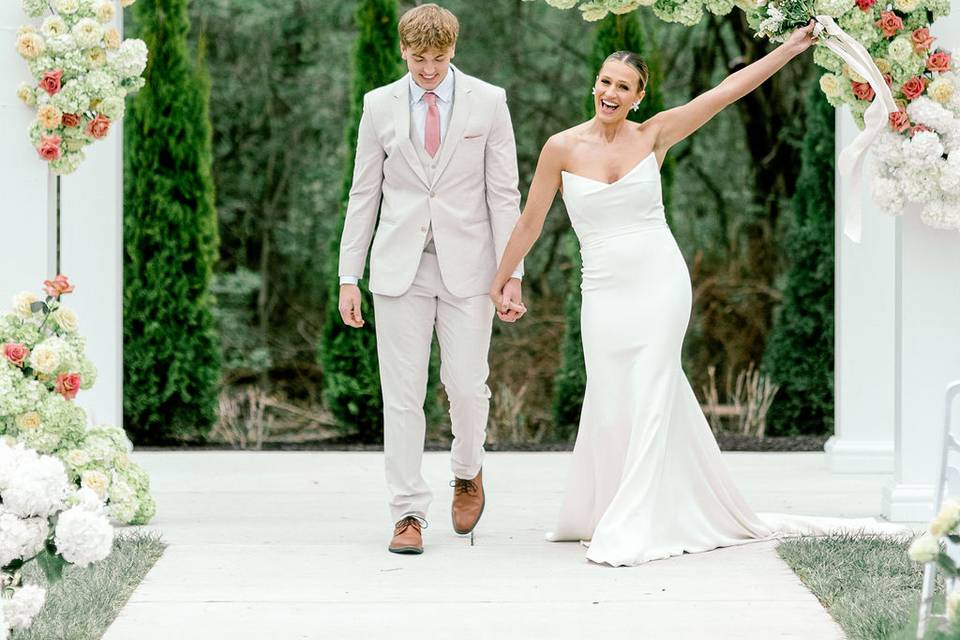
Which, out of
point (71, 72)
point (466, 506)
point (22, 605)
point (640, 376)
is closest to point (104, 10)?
point (71, 72)

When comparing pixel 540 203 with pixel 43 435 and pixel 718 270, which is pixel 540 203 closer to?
pixel 43 435

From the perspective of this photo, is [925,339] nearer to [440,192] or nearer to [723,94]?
[723,94]

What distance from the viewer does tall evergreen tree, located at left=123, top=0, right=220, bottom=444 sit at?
31.4 feet

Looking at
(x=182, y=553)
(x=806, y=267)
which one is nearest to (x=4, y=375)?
(x=182, y=553)

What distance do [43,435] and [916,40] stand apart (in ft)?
12.7

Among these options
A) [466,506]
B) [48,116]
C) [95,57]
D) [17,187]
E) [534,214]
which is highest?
[95,57]

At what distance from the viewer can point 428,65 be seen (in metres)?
5.54

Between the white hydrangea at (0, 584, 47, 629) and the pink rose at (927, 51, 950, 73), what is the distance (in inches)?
162

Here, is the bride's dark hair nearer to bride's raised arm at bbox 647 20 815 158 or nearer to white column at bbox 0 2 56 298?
bride's raised arm at bbox 647 20 815 158

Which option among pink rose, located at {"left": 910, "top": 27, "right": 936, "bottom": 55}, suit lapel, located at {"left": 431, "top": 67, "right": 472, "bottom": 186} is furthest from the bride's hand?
suit lapel, located at {"left": 431, "top": 67, "right": 472, "bottom": 186}

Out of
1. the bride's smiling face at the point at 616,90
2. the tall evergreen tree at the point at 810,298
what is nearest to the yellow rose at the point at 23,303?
the bride's smiling face at the point at 616,90

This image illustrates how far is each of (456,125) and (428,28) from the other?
0.44 metres

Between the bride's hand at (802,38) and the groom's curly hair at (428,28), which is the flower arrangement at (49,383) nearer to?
the groom's curly hair at (428,28)

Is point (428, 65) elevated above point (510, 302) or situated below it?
above
